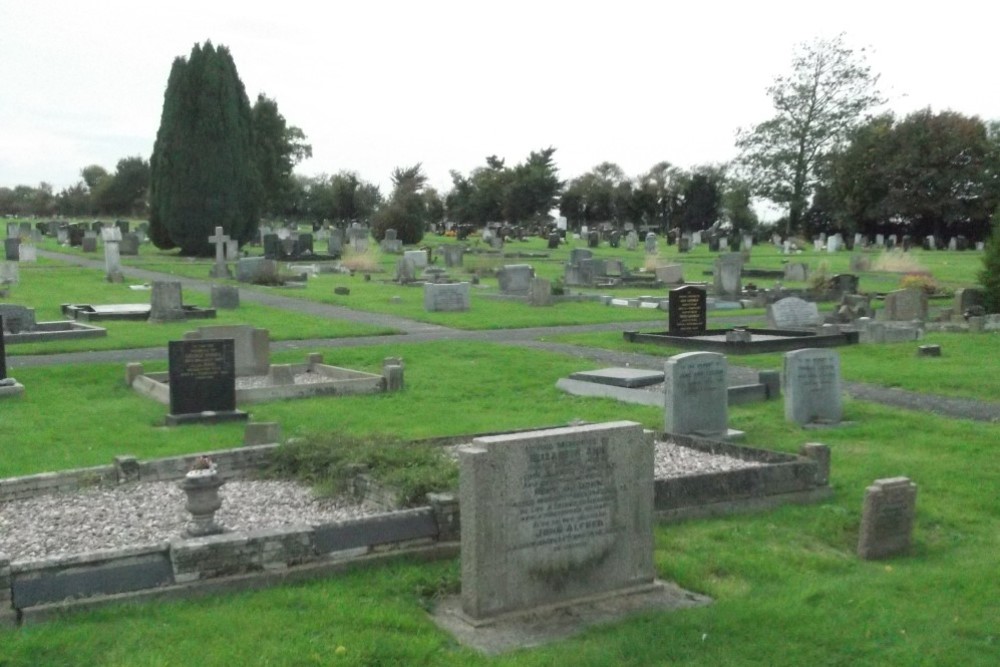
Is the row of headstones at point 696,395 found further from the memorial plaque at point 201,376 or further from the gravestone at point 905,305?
the gravestone at point 905,305

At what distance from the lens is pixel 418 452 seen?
10.2 meters

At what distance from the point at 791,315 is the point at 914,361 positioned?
5.47 metres

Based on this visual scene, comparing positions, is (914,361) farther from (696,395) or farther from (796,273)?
(796,273)

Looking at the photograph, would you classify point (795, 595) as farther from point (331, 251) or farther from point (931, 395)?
point (331, 251)

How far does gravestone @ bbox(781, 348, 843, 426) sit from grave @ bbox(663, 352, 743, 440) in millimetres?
1405

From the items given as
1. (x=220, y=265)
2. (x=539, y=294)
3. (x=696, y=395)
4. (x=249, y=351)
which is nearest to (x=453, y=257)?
(x=220, y=265)

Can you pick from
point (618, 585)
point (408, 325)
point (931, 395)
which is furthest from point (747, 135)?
point (618, 585)

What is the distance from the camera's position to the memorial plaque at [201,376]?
14.7 metres

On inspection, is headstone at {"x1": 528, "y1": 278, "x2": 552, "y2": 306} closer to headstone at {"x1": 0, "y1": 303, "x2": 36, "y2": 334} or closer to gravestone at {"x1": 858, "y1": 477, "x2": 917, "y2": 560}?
headstone at {"x1": 0, "y1": 303, "x2": 36, "y2": 334}

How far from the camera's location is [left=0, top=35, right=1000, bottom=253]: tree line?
5428 centimetres

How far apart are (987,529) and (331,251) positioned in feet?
155

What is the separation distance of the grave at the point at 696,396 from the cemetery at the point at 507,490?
3 cm

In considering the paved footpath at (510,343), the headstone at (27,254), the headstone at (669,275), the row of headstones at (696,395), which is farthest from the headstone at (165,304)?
the headstone at (27,254)

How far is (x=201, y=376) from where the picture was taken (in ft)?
48.6
